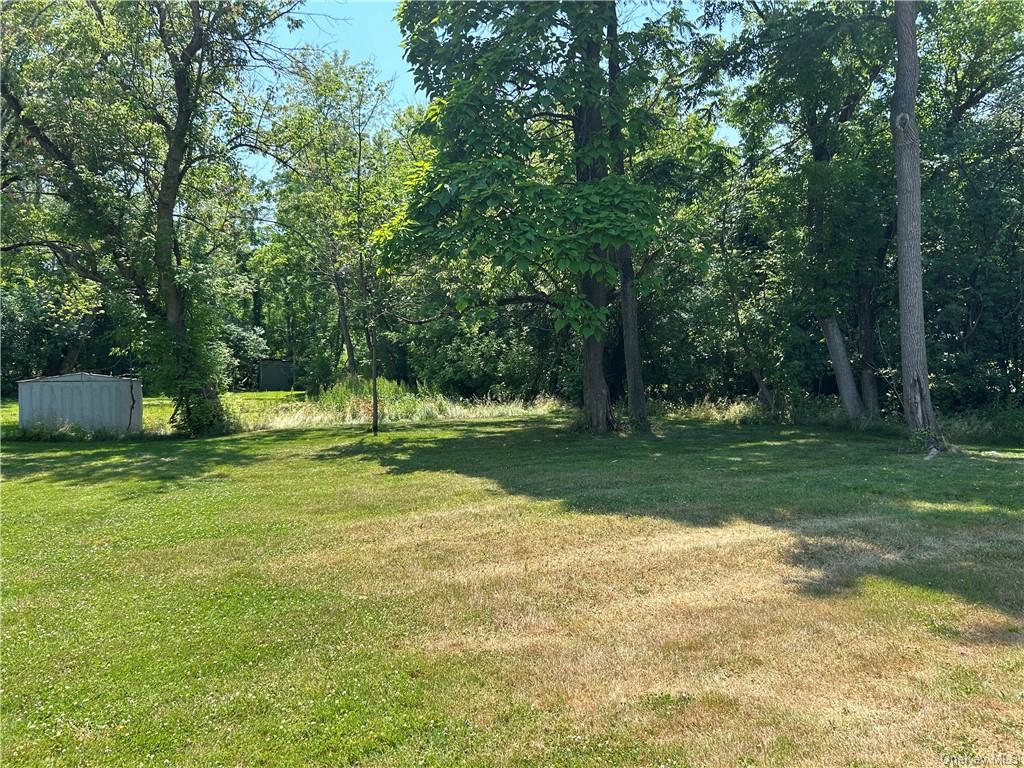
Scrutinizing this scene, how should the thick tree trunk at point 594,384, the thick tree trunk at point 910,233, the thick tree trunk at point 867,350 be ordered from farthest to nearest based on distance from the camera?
the thick tree trunk at point 867,350 → the thick tree trunk at point 594,384 → the thick tree trunk at point 910,233

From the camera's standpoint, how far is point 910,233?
1116 centimetres

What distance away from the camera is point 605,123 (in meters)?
12.5

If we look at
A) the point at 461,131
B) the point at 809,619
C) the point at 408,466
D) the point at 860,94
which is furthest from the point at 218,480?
the point at 860,94

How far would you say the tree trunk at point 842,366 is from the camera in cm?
1575

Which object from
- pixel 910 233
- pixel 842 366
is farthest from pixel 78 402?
pixel 842 366

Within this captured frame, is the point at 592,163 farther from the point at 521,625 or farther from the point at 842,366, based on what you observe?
the point at 521,625

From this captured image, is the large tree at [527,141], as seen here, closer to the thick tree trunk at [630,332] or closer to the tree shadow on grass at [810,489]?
the thick tree trunk at [630,332]

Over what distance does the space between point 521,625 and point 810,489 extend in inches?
195

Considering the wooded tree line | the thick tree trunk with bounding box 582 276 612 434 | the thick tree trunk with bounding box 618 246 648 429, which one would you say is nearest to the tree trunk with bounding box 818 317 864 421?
the wooded tree line

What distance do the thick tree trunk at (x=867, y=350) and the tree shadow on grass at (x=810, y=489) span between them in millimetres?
2458

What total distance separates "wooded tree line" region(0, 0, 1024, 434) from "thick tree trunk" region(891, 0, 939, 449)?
0.05 meters

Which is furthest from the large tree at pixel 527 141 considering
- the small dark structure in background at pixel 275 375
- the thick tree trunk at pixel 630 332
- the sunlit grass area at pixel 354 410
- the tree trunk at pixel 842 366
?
the small dark structure in background at pixel 275 375

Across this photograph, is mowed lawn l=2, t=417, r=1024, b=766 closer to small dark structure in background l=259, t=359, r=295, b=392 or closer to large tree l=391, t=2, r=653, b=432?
large tree l=391, t=2, r=653, b=432

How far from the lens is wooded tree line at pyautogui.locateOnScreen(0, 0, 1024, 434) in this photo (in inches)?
460
